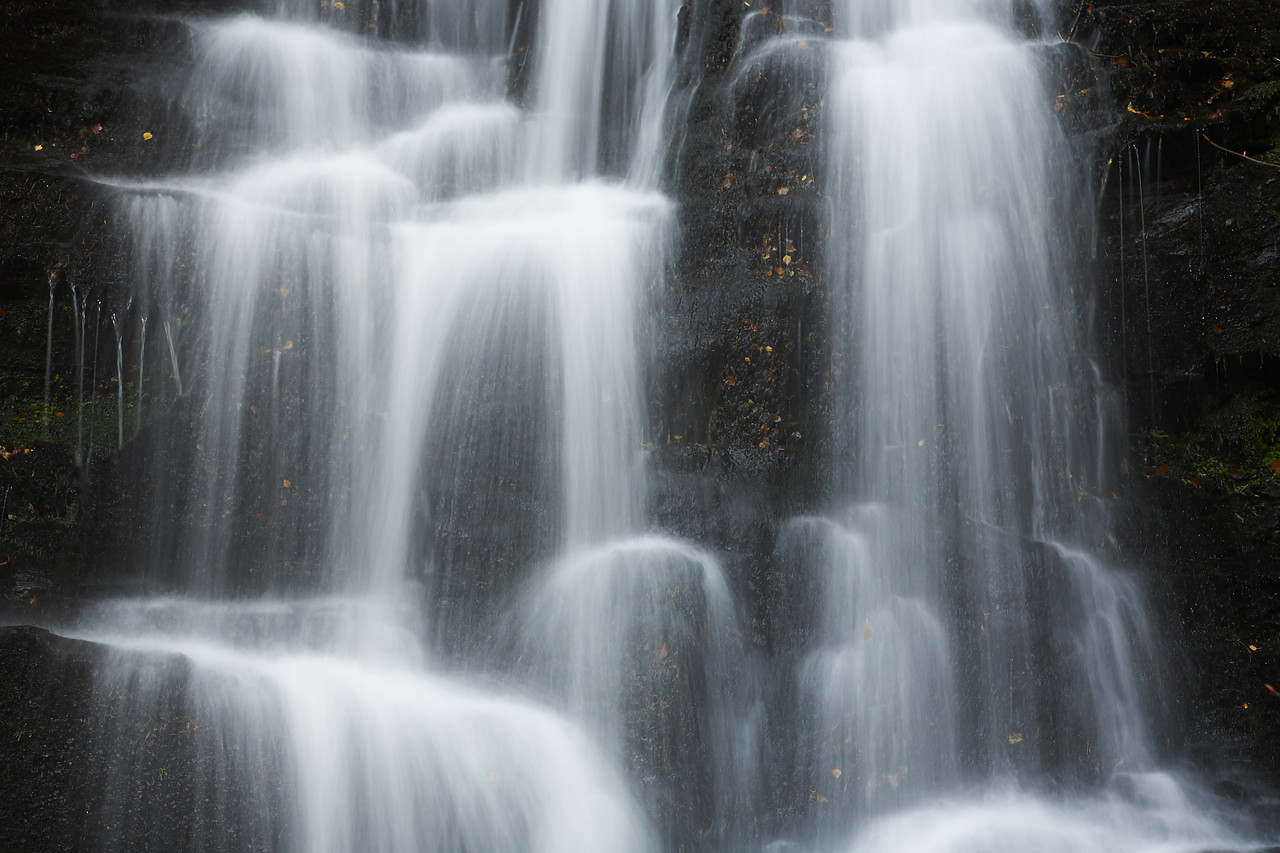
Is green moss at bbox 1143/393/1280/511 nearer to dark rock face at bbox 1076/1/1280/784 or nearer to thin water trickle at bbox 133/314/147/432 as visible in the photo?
dark rock face at bbox 1076/1/1280/784

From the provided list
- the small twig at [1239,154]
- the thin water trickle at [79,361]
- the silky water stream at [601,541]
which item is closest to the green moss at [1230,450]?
the silky water stream at [601,541]

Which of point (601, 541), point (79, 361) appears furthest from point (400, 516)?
point (79, 361)

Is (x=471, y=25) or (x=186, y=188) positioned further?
(x=471, y=25)

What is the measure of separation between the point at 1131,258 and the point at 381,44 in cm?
537

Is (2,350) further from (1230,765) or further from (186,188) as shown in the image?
(1230,765)

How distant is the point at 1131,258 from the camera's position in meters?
4.93

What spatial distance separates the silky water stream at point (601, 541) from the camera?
14.1 feet

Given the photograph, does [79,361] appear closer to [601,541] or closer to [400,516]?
[400,516]

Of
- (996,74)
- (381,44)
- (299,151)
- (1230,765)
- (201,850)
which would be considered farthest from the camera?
(381,44)

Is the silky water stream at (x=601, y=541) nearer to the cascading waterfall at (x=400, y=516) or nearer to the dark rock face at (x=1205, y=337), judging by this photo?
the cascading waterfall at (x=400, y=516)

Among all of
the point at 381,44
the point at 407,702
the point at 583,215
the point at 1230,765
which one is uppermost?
the point at 381,44

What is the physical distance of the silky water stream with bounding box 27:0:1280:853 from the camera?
4.29 meters

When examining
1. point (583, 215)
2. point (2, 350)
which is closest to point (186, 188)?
point (2, 350)

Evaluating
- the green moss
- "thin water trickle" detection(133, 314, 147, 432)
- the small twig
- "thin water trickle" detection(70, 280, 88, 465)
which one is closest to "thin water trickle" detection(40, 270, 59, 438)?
"thin water trickle" detection(70, 280, 88, 465)
